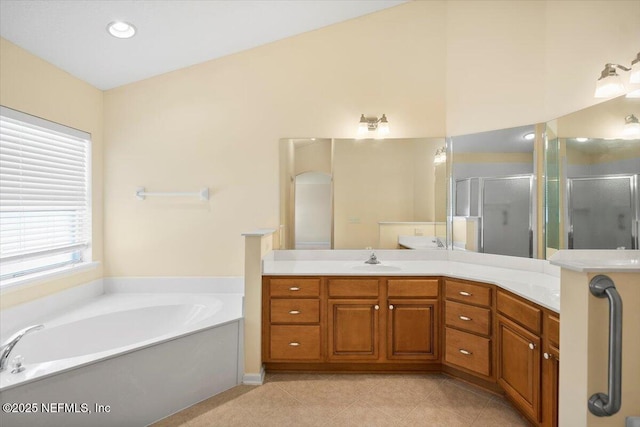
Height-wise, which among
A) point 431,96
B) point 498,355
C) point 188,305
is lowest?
point 498,355

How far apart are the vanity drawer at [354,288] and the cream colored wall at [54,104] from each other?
6.88ft

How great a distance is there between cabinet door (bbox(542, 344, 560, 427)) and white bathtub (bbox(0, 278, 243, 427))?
6.18ft

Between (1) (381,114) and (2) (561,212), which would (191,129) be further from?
(2) (561,212)

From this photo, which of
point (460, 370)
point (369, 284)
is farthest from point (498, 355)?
point (369, 284)

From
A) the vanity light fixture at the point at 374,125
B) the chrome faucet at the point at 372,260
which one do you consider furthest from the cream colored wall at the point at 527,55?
the chrome faucet at the point at 372,260

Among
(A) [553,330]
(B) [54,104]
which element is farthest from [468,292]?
(B) [54,104]

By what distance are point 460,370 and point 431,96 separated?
7.56ft

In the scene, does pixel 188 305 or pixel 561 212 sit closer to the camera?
pixel 561 212

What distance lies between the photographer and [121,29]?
2.16 metres

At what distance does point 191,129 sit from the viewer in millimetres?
2889

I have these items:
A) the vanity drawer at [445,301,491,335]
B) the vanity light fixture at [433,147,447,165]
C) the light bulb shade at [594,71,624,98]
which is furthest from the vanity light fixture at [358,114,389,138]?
the vanity drawer at [445,301,491,335]

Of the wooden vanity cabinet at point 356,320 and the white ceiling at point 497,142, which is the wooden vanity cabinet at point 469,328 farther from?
the white ceiling at point 497,142

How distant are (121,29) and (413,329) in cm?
298

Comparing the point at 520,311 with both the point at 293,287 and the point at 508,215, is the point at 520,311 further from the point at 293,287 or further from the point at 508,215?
the point at 293,287
